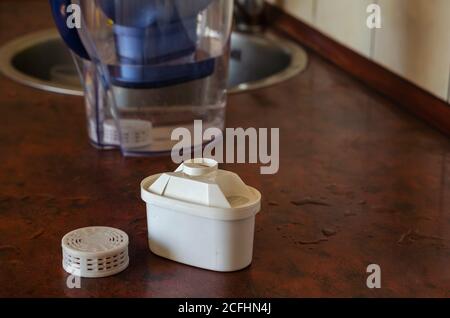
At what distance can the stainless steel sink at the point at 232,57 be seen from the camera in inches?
64.5

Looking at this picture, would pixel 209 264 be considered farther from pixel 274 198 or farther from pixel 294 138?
pixel 294 138

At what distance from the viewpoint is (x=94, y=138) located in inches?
45.1

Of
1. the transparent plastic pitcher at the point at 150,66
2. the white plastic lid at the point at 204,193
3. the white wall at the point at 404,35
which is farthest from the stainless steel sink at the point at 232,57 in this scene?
the white plastic lid at the point at 204,193

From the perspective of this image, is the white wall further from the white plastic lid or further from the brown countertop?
the white plastic lid

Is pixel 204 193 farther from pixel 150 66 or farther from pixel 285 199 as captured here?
pixel 150 66

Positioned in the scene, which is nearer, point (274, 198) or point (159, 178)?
point (159, 178)

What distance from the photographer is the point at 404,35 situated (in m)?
1.26

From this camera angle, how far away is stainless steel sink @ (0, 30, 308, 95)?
164 centimetres

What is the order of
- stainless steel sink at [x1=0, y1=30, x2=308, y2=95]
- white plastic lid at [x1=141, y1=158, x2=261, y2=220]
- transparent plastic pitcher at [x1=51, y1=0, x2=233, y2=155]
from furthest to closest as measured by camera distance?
stainless steel sink at [x1=0, y1=30, x2=308, y2=95] → transparent plastic pitcher at [x1=51, y1=0, x2=233, y2=155] → white plastic lid at [x1=141, y1=158, x2=261, y2=220]

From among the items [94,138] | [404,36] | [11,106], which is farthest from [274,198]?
[11,106]

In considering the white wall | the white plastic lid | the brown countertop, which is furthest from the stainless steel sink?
the white plastic lid

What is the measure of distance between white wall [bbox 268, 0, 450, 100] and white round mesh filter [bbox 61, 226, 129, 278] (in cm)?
57

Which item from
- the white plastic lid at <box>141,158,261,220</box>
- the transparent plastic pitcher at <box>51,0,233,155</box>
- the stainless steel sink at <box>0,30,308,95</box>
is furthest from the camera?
the stainless steel sink at <box>0,30,308,95</box>

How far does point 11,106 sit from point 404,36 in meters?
0.63
